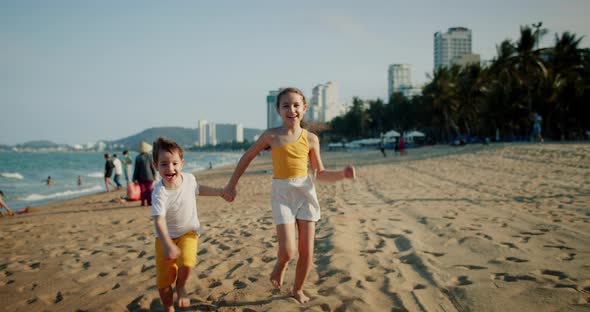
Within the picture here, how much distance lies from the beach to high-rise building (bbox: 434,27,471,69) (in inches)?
7189

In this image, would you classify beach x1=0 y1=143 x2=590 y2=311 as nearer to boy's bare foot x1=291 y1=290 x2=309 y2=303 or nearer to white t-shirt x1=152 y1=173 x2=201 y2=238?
boy's bare foot x1=291 y1=290 x2=309 y2=303

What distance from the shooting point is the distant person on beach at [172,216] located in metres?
2.50

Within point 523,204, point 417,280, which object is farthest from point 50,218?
point 523,204

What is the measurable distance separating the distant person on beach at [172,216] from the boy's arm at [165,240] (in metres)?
0.01

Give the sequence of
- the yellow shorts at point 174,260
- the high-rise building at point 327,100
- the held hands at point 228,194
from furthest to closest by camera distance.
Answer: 1. the high-rise building at point 327,100
2. the held hands at point 228,194
3. the yellow shorts at point 174,260

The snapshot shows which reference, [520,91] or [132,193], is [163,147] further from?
[520,91]

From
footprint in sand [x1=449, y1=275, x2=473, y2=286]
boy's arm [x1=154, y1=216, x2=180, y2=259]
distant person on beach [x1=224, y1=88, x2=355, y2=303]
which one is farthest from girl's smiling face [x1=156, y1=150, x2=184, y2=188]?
footprint in sand [x1=449, y1=275, x2=473, y2=286]

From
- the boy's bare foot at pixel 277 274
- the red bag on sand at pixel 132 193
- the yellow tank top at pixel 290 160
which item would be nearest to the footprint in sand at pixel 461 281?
the boy's bare foot at pixel 277 274

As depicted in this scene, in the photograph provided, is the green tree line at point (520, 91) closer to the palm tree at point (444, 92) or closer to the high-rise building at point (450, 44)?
the palm tree at point (444, 92)

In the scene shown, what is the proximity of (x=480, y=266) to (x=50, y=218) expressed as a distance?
908 centimetres

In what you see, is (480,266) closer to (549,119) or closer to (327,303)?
(327,303)

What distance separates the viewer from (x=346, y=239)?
4316mm

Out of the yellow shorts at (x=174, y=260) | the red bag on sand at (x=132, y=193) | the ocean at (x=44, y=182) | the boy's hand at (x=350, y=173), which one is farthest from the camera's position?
the ocean at (x=44, y=182)

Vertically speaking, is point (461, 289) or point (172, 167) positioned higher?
point (172, 167)
